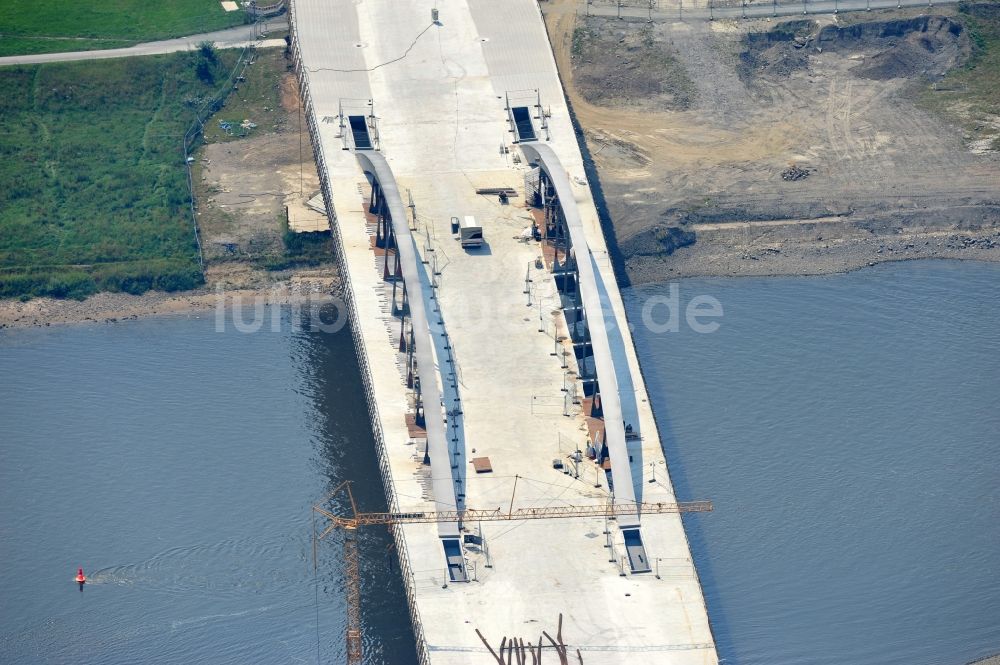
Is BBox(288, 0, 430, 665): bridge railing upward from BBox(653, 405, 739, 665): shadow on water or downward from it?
upward

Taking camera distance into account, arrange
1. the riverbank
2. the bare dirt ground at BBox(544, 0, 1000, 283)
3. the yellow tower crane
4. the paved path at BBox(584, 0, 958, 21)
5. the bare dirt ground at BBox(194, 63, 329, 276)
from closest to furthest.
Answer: the yellow tower crane, the riverbank, the bare dirt ground at BBox(194, 63, 329, 276), the bare dirt ground at BBox(544, 0, 1000, 283), the paved path at BBox(584, 0, 958, 21)

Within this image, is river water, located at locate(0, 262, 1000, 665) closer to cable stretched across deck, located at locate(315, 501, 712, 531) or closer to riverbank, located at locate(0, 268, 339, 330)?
riverbank, located at locate(0, 268, 339, 330)

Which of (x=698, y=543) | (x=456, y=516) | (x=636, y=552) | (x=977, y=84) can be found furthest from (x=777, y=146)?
(x=456, y=516)

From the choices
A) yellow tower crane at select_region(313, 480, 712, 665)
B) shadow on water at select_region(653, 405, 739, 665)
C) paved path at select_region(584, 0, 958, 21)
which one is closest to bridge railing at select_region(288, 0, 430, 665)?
yellow tower crane at select_region(313, 480, 712, 665)

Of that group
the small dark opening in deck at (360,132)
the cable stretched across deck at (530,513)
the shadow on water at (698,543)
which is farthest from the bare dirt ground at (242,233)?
the cable stretched across deck at (530,513)

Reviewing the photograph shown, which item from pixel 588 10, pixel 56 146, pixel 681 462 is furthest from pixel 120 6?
pixel 681 462

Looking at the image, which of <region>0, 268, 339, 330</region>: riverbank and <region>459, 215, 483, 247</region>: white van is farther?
<region>0, 268, 339, 330</region>: riverbank

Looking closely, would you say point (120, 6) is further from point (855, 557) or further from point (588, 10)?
point (855, 557)

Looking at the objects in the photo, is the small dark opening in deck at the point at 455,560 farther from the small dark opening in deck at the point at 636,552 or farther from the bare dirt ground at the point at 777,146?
the bare dirt ground at the point at 777,146

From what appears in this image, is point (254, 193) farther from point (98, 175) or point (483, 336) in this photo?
point (483, 336)
